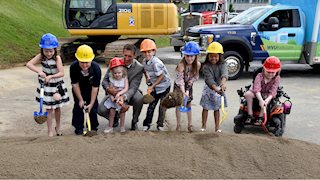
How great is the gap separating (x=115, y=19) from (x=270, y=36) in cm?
521

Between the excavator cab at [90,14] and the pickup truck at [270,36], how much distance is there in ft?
11.5

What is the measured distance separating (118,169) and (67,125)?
2813mm

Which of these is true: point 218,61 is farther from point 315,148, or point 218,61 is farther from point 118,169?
point 118,169

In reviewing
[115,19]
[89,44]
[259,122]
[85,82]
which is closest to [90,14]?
[115,19]

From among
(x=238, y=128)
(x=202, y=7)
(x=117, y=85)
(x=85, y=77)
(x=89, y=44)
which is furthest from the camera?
(x=202, y=7)

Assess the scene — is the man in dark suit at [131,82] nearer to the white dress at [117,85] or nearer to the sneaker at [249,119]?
the white dress at [117,85]

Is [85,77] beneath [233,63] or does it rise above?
above

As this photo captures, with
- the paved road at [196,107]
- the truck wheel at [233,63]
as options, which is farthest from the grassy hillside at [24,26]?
the truck wheel at [233,63]

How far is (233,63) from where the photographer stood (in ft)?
35.0

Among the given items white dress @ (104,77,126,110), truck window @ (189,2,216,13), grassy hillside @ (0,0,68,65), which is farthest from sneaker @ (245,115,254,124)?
truck window @ (189,2,216,13)

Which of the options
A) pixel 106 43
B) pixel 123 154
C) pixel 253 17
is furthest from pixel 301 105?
pixel 106 43

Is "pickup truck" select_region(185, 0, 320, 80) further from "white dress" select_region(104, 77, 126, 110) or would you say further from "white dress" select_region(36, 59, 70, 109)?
"white dress" select_region(36, 59, 70, 109)

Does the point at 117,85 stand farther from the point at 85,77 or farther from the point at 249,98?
the point at 249,98

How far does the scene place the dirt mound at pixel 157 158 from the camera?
12.4 ft
